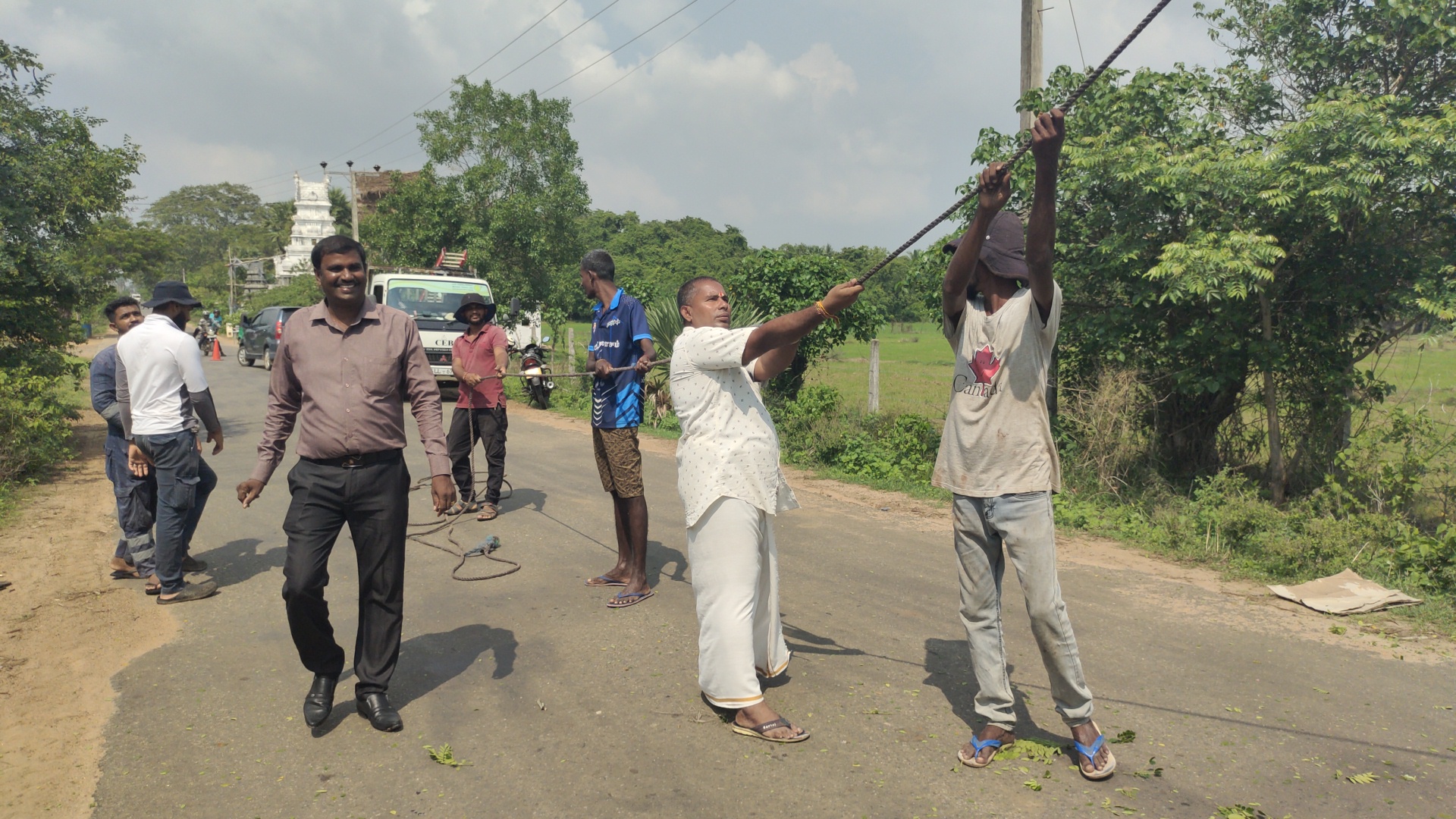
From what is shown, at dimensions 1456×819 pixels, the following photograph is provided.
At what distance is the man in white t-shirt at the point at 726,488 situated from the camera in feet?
12.2

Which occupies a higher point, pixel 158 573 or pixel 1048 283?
pixel 1048 283

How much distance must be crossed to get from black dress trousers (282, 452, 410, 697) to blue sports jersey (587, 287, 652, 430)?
1.78m

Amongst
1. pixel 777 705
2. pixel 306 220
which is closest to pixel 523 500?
pixel 777 705

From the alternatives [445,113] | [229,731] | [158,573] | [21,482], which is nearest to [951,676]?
[229,731]

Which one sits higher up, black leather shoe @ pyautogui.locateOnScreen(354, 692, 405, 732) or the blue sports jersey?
the blue sports jersey

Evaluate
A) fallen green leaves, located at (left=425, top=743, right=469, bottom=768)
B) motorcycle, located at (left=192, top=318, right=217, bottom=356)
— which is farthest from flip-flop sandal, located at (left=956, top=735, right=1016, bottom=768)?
motorcycle, located at (left=192, top=318, right=217, bottom=356)

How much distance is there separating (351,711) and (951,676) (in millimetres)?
2808

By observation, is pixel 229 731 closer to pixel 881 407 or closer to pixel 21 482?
pixel 21 482

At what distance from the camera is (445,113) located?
62.5ft

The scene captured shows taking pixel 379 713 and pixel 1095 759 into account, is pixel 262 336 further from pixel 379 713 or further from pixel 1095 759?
pixel 1095 759

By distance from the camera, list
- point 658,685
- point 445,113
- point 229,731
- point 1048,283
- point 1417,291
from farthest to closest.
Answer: point 445,113, point 1417,291, point 658,685, point 229,731, point 1048,283

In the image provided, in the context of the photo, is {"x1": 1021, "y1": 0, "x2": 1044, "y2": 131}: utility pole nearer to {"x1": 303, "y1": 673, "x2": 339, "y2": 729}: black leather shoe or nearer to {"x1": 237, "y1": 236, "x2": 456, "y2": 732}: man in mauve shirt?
{"x1": 237, "y1": 236, "x2": 456, "y2": 732}: man in mauve shirt

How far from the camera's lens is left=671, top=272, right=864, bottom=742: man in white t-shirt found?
3729 mm

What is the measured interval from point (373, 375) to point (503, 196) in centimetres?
1668
